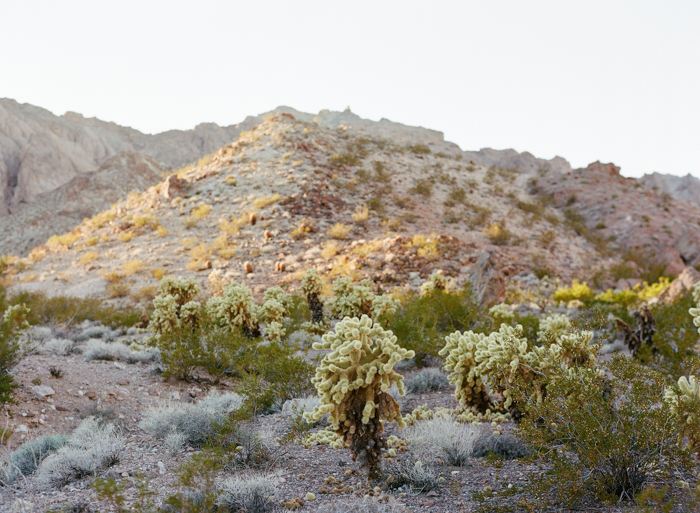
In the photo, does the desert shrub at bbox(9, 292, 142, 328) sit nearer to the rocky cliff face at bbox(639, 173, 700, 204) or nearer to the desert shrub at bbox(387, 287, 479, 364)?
the desert shrub at bbox(387, 287, 479, 364)

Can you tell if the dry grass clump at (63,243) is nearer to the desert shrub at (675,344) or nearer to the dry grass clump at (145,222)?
the dry grass clump at (145,222)

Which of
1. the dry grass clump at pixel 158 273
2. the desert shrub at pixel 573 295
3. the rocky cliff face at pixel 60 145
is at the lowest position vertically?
the dry grass clump at pixel 158 273

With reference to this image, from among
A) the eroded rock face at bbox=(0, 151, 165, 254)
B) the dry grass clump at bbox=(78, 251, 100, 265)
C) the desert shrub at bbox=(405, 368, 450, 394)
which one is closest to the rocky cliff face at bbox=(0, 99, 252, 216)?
the eroded rock face at bbox=(0, 151, 165, 254)

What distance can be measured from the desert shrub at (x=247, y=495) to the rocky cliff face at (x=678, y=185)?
54.6 meters

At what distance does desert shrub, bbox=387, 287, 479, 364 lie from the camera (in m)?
6.96

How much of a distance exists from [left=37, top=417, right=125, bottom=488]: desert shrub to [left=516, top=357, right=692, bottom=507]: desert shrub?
10.4ft

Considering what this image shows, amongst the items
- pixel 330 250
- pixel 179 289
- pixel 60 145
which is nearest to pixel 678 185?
Answer: pixel 330 250

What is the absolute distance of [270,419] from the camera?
5.01 m

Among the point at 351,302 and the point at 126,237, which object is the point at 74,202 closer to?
the point at 126,237

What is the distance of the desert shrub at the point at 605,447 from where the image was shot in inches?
111

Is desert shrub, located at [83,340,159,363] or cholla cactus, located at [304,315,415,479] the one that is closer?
cholla cactus, located at [304,315,415,479]

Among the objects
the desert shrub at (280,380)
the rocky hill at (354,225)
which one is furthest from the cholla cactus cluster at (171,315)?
the rocky hill at (354,225)

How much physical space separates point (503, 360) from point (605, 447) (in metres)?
1.41

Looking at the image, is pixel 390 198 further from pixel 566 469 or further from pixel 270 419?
pixel 566 469
